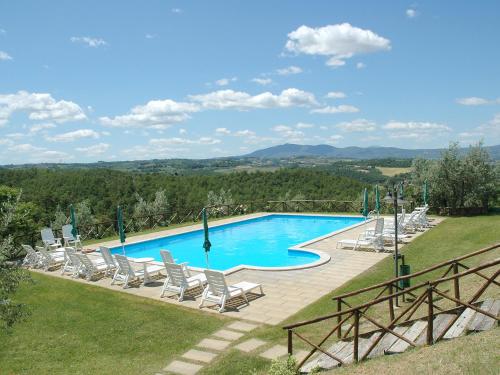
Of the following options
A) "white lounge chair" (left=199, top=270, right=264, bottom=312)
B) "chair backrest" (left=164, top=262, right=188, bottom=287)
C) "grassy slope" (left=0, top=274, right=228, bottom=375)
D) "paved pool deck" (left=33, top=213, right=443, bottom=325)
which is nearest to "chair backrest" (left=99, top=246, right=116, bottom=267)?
"paved pool deck" (left=33, top=213, right=443, bottom=325)

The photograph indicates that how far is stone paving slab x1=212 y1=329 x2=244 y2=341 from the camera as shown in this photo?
23.3 ft

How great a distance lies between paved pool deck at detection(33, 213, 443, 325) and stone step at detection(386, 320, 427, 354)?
2.76 meters

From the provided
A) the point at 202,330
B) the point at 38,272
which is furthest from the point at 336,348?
the point at 38,272

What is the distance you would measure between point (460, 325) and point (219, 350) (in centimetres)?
348

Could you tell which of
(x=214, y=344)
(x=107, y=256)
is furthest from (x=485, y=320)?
(x=107, y=256)

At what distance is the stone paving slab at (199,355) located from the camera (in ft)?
20.8

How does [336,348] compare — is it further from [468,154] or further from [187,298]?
[468,154]

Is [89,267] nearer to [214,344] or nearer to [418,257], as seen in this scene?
[214,344]

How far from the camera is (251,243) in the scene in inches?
706

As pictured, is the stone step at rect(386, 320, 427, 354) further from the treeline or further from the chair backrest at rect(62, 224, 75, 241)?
the treeline

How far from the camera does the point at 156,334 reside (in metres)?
7.48

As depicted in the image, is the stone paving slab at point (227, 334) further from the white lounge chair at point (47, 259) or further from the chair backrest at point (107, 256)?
the white lounge chair at point (47, 259)

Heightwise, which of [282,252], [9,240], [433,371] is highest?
[9,240]

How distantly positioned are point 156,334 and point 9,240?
3.58 metres
